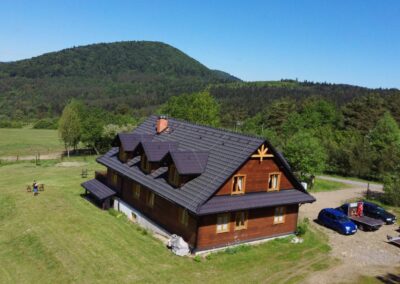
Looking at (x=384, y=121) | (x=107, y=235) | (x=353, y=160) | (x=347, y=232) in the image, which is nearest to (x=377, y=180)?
(x=353, y=160)

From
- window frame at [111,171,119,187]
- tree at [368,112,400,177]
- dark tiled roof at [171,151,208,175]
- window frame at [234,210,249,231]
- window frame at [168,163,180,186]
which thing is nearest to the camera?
window frame at [234,210,249,231]

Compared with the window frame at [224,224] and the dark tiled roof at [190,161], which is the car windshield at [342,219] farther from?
the dark tiled roof at [190,161]

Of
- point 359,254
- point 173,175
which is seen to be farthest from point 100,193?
point 359,254

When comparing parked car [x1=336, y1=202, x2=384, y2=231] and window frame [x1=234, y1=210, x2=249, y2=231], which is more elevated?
window frame [x1=234, y1=210, x2=249, y2=231]

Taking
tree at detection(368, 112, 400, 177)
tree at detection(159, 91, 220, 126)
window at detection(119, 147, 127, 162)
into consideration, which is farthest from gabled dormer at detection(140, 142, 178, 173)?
tree at detection(159, 91, 220, 126)

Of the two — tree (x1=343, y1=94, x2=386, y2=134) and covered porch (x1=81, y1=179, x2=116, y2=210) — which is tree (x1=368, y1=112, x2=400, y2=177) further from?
covered porch (x1=81, y1=179, x2=116, y2=210)
